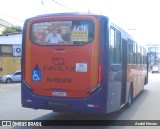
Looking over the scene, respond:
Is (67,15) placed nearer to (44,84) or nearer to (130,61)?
(44,84)

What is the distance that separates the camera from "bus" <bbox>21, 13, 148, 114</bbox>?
9086 millimetres

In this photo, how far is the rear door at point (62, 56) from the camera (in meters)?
9.15

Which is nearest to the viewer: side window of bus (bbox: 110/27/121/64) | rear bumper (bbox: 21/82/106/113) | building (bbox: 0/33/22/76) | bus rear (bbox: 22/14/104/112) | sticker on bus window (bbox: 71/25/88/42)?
rear bumper (bbox: 21/82/106/113)

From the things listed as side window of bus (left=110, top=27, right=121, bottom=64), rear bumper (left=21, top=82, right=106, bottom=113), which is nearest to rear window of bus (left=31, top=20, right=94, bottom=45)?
side window of bus (left=110, top=27, right=121, bottom=64)

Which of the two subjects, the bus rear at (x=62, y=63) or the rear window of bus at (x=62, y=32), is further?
the rear window of bus at (x=62, y=32)

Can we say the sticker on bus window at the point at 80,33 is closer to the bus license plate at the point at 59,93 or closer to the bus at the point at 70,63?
the bus at the point at 70,63

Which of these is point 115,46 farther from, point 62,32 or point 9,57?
point 9,57

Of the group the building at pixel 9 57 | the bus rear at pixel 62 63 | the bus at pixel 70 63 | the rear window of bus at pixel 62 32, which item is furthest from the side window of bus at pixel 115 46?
the building at pixel 9 57

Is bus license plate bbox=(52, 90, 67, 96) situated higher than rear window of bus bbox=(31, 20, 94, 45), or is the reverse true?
rear window of bus bbox=(31, 20, 94, 45)

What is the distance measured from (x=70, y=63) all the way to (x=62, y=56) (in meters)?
0.31

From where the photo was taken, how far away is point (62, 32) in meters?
9.53

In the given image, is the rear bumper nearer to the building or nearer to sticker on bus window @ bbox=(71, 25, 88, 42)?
sticker on bus window @ bbox=(71, 25, 88, 42)

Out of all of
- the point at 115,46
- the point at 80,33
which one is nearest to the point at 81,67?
the point at 80,33

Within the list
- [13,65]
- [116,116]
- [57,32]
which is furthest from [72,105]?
[13,65]
